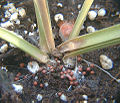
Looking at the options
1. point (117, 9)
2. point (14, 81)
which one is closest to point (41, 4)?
point (14, 81)

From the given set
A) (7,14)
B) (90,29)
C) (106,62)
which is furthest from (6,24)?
(106,62)

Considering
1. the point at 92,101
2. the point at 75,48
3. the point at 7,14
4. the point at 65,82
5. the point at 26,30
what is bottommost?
the point at 92,101

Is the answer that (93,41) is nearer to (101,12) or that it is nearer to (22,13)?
(101,12)

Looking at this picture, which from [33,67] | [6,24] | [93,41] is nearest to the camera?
[93,41]

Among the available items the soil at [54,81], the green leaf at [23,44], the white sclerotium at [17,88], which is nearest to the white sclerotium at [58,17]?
the soil at [54,81]

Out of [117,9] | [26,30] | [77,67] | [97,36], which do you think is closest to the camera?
[97,36]

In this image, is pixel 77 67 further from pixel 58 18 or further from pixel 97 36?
pixel 58 18
